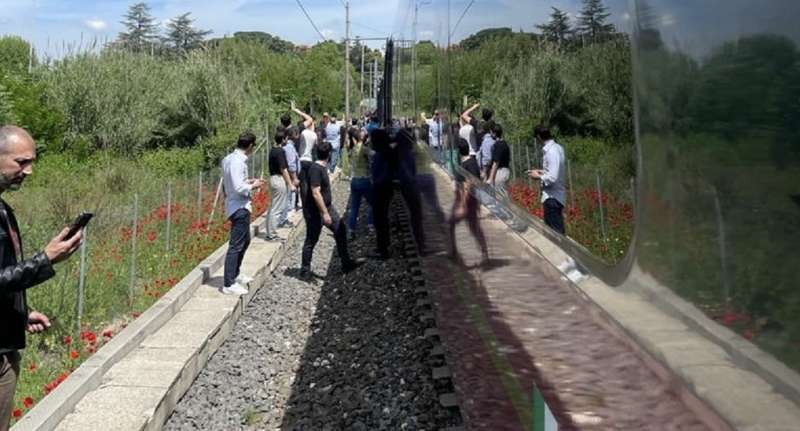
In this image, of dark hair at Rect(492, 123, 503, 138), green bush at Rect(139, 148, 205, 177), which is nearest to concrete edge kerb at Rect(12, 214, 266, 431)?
dark hair at Rect(492, 123, 503, 138)

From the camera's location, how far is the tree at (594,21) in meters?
1.67

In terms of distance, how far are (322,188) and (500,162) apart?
24.4 feet

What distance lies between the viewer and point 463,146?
164 inches

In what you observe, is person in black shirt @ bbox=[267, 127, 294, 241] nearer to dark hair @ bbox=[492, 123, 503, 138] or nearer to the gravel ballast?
the gravel ballast

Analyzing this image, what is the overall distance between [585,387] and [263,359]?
5.72 meters

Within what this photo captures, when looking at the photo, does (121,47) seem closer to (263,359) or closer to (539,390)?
(263,359)

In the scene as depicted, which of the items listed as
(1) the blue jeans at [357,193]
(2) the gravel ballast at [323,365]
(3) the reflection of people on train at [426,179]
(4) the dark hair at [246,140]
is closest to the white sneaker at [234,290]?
(2) the gravel ballast at [323,365]

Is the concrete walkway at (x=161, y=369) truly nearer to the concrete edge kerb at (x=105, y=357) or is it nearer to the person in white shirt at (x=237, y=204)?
the concrete edge kerb at (x=105, y=357)

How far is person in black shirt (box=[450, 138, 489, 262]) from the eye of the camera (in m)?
3.56

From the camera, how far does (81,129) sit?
2691 centimetres

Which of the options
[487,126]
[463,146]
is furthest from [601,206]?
[463,146]

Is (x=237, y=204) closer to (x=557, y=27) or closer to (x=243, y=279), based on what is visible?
(x=243, y=279)

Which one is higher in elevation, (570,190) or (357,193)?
(570,190)

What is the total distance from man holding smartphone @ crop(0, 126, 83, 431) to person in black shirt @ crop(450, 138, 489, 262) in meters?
1.67
